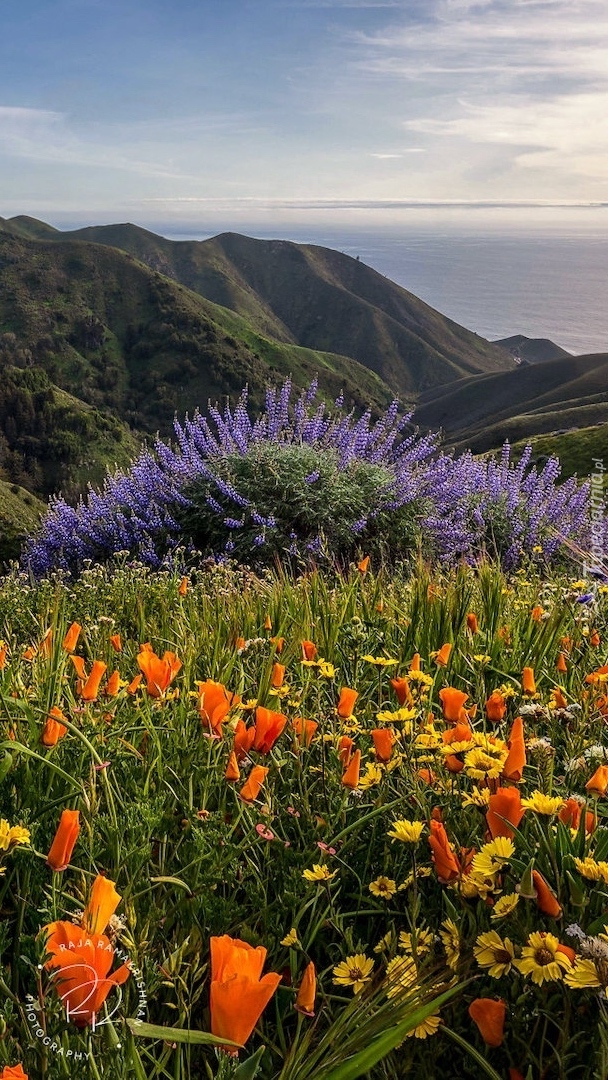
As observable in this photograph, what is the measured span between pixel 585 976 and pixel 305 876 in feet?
1.81

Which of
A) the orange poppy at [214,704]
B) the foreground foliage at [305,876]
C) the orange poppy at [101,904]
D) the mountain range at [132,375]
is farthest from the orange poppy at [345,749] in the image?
the mountain range at [132,375]

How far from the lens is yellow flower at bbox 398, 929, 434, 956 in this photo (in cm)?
136

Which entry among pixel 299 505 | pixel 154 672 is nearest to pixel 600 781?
pixel 154 672

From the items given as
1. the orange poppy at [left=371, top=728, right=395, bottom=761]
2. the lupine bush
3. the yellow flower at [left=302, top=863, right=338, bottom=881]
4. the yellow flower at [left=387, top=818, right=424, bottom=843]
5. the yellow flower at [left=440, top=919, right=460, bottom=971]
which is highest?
the orange poppy at [left=371, top=728, right=395, bottom=761]

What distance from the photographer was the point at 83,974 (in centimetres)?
100

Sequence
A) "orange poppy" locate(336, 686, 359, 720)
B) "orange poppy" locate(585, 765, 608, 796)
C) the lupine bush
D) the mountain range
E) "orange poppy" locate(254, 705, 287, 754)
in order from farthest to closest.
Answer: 1. the mountain range
2. the lupine bush
3. "orange poppy" locate(336, 686, 359, 720)
4. "orange poppy" locate(254, 705, 287, 754)
5. "orange poppy" locate(585, 765, 608, 796)

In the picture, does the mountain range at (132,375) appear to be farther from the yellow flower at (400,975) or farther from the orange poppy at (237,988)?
the orange poppy at (237,988)

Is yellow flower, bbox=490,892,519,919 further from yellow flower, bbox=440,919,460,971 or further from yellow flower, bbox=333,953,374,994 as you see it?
yellow flower, bbox=333,953,374,994

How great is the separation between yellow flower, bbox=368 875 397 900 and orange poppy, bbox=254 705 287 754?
1.17 feet

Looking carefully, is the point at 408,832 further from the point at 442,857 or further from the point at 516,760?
the point at 516,760

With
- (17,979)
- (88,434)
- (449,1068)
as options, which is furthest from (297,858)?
(88,434)

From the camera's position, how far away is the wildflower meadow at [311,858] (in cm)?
110

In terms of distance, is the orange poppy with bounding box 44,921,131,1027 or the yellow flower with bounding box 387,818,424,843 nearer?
the orange poppy with bounding box 44,921,131,1027

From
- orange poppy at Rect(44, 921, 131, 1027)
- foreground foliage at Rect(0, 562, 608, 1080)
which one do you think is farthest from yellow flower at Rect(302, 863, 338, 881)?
orange poppy at Rect(44, 921, 131, 1027)
